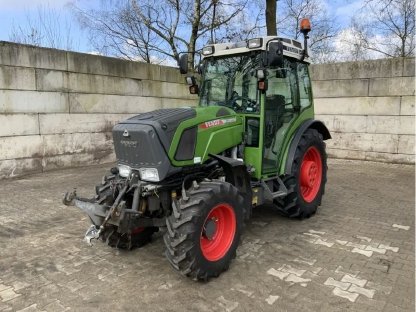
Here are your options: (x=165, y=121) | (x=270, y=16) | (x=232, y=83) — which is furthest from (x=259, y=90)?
(x=270, y=16)

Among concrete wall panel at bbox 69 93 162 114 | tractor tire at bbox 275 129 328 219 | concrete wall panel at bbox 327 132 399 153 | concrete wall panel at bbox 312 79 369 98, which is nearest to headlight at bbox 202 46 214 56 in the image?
tractor tire at bbox 275 129 328 219

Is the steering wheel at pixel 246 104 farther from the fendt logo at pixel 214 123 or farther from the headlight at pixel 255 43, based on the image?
the headlight at pixel 255 43

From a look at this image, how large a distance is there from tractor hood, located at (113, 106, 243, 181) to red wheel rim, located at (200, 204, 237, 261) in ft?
1.74

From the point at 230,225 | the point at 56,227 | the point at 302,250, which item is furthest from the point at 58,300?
the point at 302,250

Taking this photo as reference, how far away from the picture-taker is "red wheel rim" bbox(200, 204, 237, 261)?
3.37m

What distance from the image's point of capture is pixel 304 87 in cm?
502

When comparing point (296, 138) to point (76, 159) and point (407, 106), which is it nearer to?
point (407, 106)

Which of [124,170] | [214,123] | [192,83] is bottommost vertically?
[124,170]

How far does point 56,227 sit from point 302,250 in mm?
2852

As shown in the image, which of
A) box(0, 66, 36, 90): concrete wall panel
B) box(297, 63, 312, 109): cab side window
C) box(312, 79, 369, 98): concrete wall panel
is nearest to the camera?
box(297, 63, 312, 109): cab side window

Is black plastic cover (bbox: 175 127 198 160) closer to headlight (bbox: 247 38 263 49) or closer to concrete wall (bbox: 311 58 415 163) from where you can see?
headlight (bbox: 247 38 263 49)

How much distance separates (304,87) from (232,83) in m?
1.12

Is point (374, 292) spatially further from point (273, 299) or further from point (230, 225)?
point (230, 225)

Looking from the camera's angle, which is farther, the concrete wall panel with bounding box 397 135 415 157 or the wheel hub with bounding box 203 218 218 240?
the concrete wall panel with bounding box 397 135 415 157
